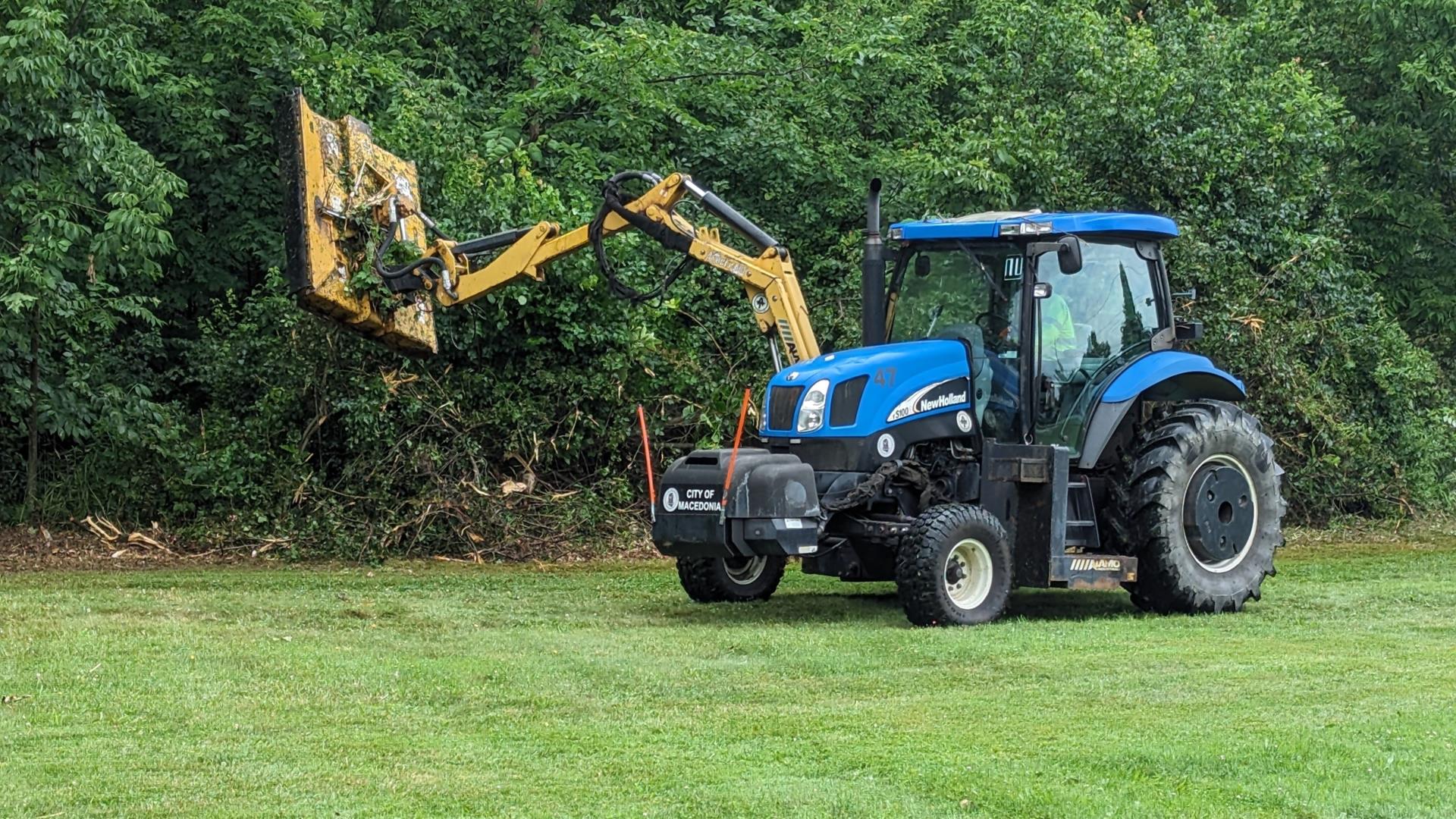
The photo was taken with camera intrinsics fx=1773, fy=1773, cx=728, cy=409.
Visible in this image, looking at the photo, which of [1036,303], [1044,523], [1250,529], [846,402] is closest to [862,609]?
[1044,523]

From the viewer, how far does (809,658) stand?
30.3ft

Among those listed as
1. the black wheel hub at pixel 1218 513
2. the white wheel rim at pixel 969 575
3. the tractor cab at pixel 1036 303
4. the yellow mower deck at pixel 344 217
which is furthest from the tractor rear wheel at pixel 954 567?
the yellow mower deck at pixel 344 217

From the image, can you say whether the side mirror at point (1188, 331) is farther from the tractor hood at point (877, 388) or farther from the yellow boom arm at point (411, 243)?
the yellow boom arm at point (411, 243)

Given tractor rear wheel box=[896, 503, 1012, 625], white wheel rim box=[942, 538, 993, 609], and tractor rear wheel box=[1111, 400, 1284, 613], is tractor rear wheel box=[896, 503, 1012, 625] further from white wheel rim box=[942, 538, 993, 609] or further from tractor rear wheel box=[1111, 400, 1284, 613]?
tractor rear wheel box=[1111, 400, 1284, 613]

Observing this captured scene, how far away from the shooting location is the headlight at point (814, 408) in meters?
11.2

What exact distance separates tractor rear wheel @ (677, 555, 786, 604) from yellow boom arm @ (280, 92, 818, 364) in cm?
154

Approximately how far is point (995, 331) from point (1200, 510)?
1742 millimetres

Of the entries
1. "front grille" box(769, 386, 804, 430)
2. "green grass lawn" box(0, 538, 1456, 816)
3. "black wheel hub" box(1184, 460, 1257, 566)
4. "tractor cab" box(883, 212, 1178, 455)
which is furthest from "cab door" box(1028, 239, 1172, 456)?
"front grille" box(769, 386, 804, 430)

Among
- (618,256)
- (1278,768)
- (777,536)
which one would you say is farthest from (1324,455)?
(1278,768)

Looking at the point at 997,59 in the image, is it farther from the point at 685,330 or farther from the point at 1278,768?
the point at 1278,768

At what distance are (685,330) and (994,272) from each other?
5990mm

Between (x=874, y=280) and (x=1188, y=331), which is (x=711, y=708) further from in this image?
(x=1188, y=331)

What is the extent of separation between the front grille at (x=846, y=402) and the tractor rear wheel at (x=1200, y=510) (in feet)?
6.16

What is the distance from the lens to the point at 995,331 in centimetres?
1151
